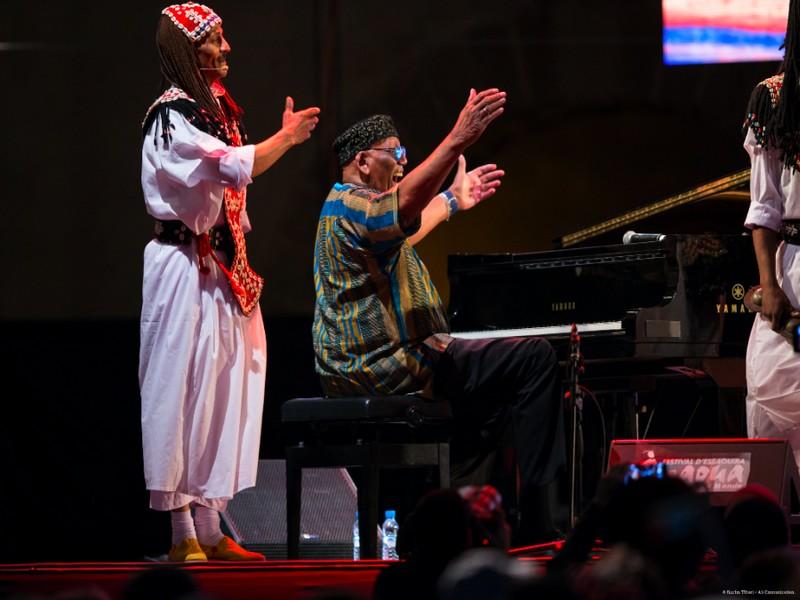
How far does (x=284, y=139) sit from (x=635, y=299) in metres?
2.04

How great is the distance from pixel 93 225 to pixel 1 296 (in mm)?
601

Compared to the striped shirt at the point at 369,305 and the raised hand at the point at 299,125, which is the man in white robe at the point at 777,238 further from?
the raised hand at the point at 299,125

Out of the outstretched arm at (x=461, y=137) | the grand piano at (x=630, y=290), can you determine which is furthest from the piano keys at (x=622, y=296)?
the outstretched arm at (x=461, y=137)

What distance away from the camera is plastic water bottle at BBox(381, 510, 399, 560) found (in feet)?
17.0

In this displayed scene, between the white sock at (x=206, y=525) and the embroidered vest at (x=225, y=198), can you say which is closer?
the embroidered vest at (x=225, y=198)

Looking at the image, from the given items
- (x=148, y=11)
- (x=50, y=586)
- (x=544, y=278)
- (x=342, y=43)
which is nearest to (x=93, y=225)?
(x=148, y=11)

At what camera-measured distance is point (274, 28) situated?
6.82m

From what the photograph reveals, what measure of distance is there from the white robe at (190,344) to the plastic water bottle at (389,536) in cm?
121

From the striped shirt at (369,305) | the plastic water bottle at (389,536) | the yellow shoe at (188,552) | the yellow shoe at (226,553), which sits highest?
the striped shirt at (369,305)

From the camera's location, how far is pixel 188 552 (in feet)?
12.7

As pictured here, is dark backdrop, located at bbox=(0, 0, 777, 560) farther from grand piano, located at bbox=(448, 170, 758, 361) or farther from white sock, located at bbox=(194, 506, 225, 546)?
white sock, located at bbox=(194, 506, 225, 546)

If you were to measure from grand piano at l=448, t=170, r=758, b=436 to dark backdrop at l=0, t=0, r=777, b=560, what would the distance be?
130 cm

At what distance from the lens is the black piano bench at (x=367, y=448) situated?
13.7 ft

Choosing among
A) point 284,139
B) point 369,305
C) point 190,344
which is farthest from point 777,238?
point 190,344
